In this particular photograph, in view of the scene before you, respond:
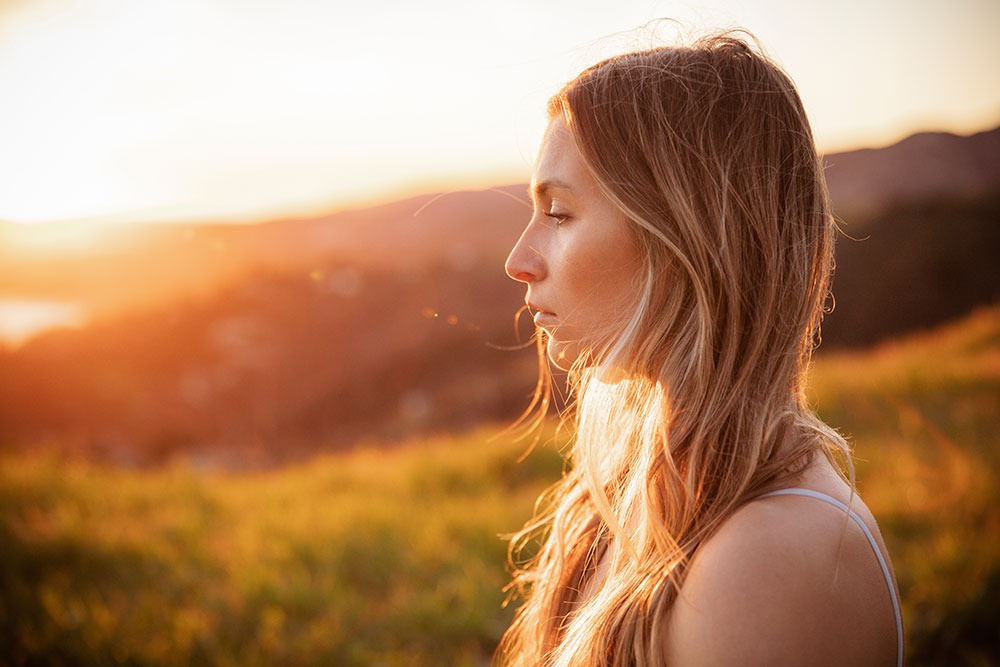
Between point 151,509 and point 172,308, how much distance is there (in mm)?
10710

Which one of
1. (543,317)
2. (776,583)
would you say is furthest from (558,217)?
(776,583)

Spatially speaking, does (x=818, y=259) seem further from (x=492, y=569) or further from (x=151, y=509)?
(x=151, y=509)

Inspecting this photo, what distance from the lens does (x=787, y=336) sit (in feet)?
4.20

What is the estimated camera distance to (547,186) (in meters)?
1.34

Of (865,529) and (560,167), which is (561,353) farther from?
(865,529)

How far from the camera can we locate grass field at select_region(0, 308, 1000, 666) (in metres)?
3.47

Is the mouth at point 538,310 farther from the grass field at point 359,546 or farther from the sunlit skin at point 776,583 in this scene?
the grass field at point 359,546

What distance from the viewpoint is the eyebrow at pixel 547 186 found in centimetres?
131

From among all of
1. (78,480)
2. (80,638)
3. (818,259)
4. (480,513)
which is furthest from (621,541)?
(78,480)

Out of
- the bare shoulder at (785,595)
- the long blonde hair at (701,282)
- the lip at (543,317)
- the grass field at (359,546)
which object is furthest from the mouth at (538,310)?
the grass field at (359,546)

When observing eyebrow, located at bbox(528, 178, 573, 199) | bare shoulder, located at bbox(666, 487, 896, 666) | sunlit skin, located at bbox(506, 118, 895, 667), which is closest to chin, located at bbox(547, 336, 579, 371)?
sunlit skin, located at bbox(506, 118, 895, 667)

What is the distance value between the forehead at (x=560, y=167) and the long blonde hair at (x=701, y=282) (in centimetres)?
3

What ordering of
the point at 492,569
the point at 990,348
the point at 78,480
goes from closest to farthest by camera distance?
1. the point at 492,569
2. the point at 78,480
3. the point at 990,348

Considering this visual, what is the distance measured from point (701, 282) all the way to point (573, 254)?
10.2 inches
